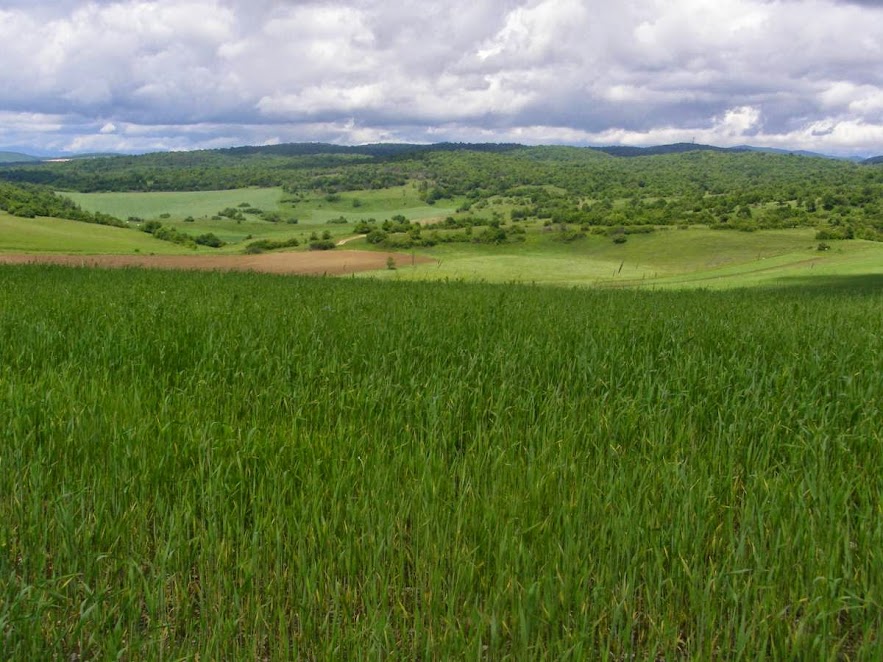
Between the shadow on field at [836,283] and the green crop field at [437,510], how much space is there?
16.2m

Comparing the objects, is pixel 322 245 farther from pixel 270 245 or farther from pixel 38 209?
pixel 38 209

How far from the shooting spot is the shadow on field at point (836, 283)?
755 inches

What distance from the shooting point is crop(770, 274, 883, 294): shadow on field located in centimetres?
1919

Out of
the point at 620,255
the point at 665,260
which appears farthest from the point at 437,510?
the point at 620,255

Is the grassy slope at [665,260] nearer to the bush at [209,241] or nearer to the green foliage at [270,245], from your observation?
the green foliage at [270,245]

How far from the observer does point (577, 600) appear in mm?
2197

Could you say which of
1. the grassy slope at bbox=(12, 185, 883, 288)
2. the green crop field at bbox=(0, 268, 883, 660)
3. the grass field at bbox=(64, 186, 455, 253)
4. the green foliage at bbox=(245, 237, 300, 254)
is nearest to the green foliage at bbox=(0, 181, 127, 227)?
the grassy slope at bbox=(12, 185, 883, 288)

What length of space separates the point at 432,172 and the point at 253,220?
85.5 m

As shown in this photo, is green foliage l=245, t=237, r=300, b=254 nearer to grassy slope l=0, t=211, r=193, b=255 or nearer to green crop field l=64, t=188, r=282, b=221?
grassy slope l=0, t=211, r=193, b=255

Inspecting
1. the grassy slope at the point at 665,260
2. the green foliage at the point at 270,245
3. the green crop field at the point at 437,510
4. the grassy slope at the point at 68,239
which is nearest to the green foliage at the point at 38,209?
the grassy slope at the point at 68,239

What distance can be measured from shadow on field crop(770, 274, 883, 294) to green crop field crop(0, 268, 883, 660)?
636 inches

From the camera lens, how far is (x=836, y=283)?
70.1ft

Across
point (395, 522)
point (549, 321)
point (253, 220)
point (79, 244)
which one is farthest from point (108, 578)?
point (253, 220)

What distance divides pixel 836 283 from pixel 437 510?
74.0 ft
